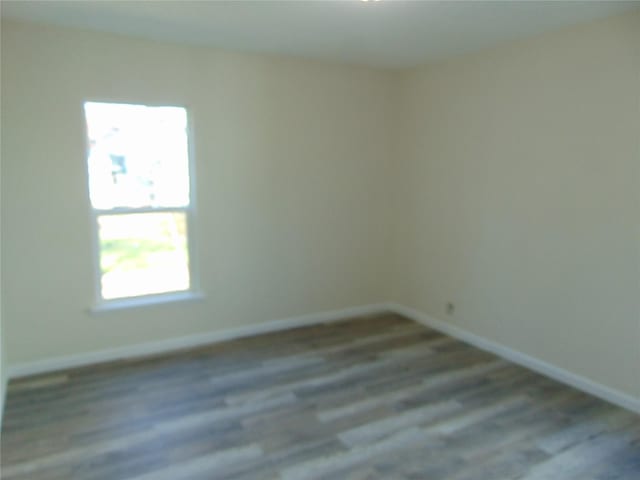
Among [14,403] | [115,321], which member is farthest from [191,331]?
[14,403]

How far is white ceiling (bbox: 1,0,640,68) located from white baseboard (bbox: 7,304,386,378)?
238 cm

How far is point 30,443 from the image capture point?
2723 millimetres

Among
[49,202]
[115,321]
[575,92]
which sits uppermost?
[575,92]

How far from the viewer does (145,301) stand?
3.97 meters

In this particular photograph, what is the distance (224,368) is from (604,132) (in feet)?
10.1

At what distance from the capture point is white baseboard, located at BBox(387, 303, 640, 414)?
315cm

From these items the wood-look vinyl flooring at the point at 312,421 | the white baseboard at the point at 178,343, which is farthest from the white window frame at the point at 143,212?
the wood-look vinyl flooring at the point at 312,421

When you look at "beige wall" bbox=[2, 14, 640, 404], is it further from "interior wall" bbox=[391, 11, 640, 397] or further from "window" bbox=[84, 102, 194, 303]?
"window" bbox=[84, 102, 194, 303]

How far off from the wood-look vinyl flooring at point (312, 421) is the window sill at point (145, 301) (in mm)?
425

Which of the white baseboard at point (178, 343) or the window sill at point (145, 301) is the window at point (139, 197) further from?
the white baseboard at point (178, 343)

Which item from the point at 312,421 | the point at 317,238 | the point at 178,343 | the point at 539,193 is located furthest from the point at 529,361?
the point at 178,343

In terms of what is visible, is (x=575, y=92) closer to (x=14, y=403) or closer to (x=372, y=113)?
(x=372, y=113)

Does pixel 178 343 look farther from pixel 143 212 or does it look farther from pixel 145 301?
pixel 143 212

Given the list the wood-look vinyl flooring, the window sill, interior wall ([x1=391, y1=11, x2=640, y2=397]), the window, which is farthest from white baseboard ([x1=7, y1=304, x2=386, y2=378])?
interior wall ([x1=391, y1=11, x2=640, y2=397])
